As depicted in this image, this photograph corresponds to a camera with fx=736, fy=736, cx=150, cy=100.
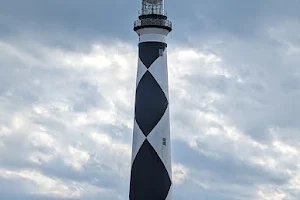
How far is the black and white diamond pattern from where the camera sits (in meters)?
36.4

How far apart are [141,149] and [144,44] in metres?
5.29

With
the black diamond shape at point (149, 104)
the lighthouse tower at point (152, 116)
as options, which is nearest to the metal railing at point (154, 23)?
the lighthouse tower at point (152, 116)

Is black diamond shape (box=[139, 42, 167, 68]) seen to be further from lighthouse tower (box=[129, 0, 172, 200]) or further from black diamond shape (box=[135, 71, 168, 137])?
black diamond shape (box=[135, 71, 168, 137])

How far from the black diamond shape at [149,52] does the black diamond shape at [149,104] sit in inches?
23.7

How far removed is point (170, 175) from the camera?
36.8 meters

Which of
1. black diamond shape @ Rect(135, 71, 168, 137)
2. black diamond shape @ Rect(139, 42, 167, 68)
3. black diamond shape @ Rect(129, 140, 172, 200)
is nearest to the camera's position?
black diamond shape @ Rect(129, 140, 172, 200)

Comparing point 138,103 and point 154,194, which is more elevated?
point 138,103

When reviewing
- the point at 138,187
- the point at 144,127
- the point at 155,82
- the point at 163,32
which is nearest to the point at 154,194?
the point at 138,187

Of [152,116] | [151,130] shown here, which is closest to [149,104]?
[152,116]

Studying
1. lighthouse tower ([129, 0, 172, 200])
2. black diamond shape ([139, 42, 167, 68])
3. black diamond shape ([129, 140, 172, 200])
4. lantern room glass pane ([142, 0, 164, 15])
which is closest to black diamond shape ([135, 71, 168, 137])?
lighthouse tower ([129, 0, 172, 200])

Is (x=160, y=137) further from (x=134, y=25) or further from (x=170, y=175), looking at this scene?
(x=134, y=25)

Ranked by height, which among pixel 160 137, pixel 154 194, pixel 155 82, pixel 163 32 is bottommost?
pixel 154 194

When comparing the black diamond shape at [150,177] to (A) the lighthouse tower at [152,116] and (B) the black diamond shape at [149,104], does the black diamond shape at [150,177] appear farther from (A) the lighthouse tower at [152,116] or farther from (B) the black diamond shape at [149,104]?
(B) the black diamond shape at [149,104]

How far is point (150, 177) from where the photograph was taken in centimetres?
3634
